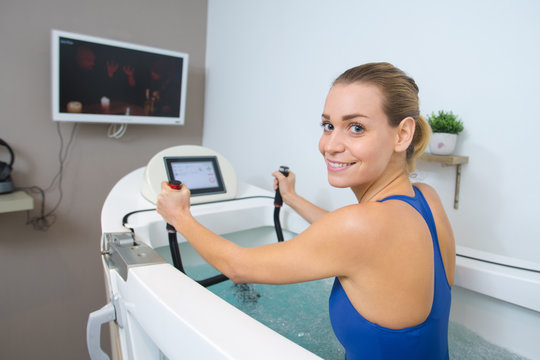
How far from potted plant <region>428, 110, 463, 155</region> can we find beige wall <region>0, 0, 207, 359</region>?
1785 millimetres

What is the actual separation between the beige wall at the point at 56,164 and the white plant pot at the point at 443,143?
179cm

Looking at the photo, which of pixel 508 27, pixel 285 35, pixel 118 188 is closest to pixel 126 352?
pixel 118 188

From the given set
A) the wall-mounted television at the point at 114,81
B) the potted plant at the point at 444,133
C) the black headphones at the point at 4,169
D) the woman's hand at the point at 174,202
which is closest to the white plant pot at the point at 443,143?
the potted plant at the point at 444,133

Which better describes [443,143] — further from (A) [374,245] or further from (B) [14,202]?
(B) [14,202]

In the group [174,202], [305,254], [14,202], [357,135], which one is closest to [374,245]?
[305,254]

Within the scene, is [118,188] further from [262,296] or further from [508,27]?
[508,27]

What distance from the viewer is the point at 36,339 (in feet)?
6.53

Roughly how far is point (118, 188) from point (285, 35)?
3.83 feet

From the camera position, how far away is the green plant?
45.1 inches

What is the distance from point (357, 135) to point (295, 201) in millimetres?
600

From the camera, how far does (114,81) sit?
75.1 inches

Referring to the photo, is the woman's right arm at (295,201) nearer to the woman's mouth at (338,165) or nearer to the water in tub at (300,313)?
the water in tub at (300,313)

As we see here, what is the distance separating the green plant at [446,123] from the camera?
115cm

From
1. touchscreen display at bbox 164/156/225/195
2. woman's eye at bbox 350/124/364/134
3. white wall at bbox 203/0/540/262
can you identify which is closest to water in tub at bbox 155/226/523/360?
touchscreen display at bbox 164/156/225/195
